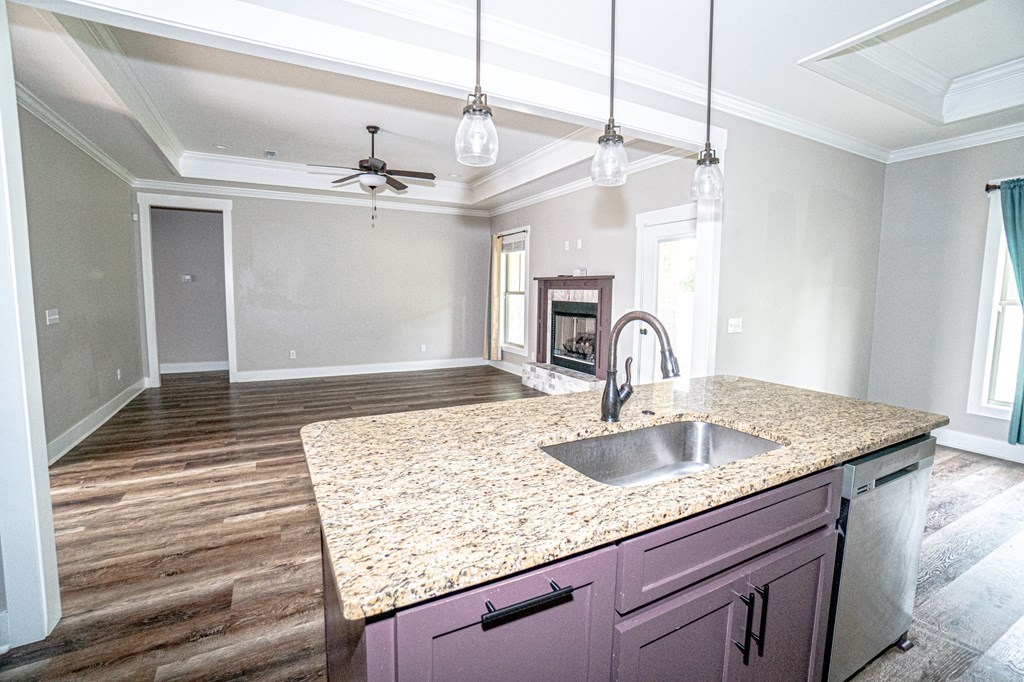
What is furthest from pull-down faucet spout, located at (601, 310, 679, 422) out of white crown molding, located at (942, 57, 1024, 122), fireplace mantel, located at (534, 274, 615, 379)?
white crown molding, located at (942, 57, 1024, 122)

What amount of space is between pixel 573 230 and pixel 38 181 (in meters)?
4.83

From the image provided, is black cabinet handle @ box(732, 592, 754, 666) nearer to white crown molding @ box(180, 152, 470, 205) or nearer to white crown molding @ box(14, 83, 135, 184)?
white crown molding @ box(14, 83, 135, 184)

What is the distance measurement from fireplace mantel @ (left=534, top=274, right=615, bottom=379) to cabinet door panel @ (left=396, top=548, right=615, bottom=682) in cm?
363

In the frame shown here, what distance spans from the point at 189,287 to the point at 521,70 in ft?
22.4

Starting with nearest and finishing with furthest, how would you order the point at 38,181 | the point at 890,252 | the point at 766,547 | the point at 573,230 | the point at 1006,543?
the point at 766,547, the point at 1006,543, the point at 38,181, the point at 890,252, the point at 573,230

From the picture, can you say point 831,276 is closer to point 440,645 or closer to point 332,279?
point 440,645

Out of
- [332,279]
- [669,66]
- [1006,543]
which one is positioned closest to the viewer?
[1006,543]

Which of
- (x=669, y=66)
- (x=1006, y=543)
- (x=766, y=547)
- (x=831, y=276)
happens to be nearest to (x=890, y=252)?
(x=831, y=276)

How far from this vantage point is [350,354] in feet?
22.8

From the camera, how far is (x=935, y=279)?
407 centimetres

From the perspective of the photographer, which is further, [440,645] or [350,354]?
[350,354]

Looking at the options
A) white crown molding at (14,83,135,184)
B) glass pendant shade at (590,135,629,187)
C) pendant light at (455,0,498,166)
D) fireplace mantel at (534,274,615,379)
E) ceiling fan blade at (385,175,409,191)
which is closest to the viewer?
pendant light at (455,0,498,166)

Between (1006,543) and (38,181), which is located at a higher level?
(38,181)

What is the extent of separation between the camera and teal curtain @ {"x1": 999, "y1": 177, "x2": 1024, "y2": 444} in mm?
3490
